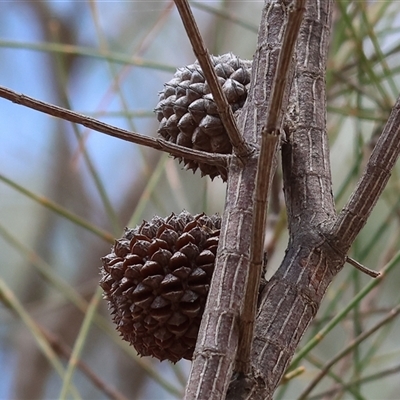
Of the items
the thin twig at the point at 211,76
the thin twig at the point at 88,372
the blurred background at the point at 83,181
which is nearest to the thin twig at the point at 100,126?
the thin twig at the point at 211,76

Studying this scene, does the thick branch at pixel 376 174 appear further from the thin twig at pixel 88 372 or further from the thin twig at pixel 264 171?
the thin twig at pixel 88 372

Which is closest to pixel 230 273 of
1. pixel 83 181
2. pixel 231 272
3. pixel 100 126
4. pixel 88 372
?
pixel 231 272

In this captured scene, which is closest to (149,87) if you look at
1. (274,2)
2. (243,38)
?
(243,38)

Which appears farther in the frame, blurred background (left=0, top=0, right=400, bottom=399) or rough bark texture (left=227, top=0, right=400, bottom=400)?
blurred background (left=0, top=0, right=400, bottom=399)

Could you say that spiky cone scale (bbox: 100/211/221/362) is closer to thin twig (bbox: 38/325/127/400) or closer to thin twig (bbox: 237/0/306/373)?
thin twig (bbox: 237/0/306/373)

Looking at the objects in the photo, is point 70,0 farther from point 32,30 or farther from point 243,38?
point 243,38

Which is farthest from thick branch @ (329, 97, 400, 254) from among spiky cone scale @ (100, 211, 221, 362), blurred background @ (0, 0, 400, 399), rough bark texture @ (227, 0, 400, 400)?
blurred background @ (0, 0, 400, 399)

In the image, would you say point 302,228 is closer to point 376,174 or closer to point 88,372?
point 376,174
